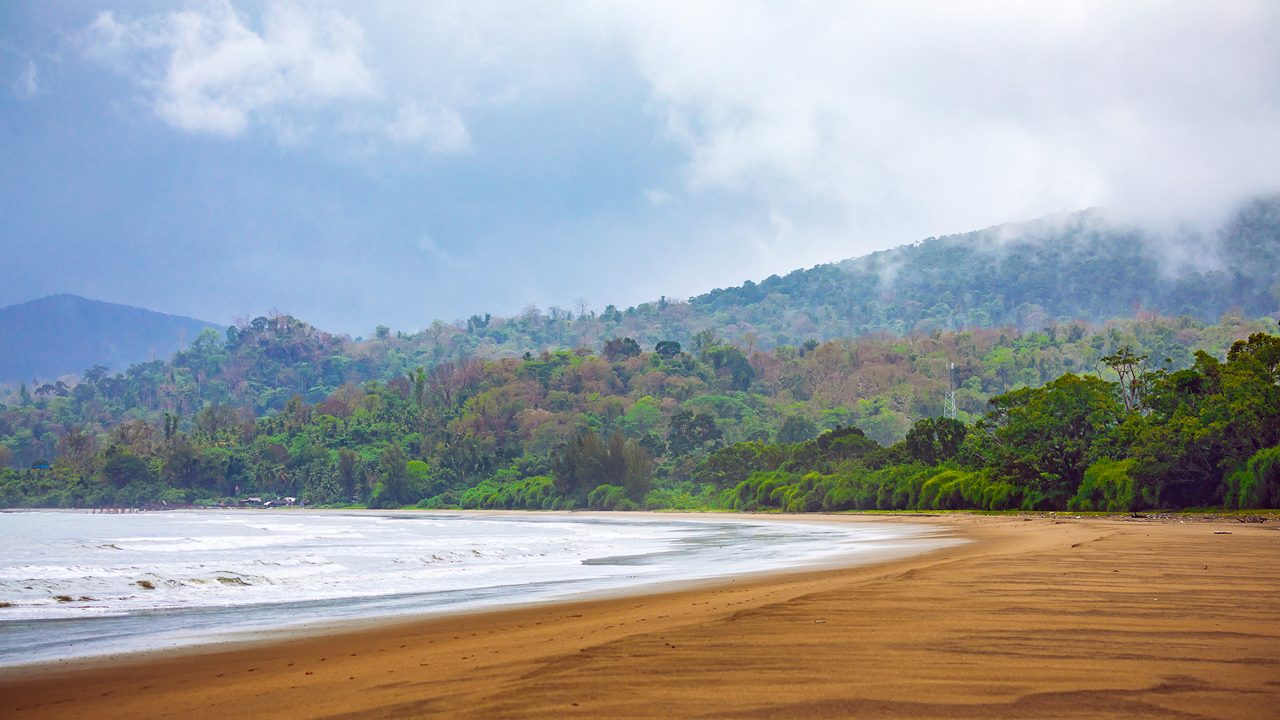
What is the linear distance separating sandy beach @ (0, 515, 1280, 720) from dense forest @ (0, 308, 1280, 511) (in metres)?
33.5

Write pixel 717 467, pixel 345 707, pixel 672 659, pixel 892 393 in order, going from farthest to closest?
pixel 892 393 → pixel 717 467 → pixel 672 659 → pixel 345 707

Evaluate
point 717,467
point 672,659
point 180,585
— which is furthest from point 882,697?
point 717,467

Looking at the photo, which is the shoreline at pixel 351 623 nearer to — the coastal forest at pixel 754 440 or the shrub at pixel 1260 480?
the shrub at pixel 1260 480

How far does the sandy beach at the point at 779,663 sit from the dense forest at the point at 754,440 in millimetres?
33507

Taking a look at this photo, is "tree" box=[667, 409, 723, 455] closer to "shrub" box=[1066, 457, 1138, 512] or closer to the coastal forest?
the coastal forest

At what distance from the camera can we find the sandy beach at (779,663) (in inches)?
241

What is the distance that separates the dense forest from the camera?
4516 cm

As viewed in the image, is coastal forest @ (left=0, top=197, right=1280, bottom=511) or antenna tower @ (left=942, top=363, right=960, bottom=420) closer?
coastal forest @ (left=0, top=197, right=1280, bottom=511)

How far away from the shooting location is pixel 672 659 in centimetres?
759

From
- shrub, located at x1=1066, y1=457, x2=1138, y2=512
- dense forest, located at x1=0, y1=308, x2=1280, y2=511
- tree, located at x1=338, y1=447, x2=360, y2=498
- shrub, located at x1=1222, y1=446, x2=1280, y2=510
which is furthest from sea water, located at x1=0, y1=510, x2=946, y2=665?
tree, located at x1=338, y1=447, x2=360, y2=498

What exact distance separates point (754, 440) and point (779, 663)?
13814 centimetres

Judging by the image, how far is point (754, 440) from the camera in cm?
14450

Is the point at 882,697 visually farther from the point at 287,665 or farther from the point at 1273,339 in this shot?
the point at 1273,339

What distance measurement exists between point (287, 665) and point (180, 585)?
10800mm
